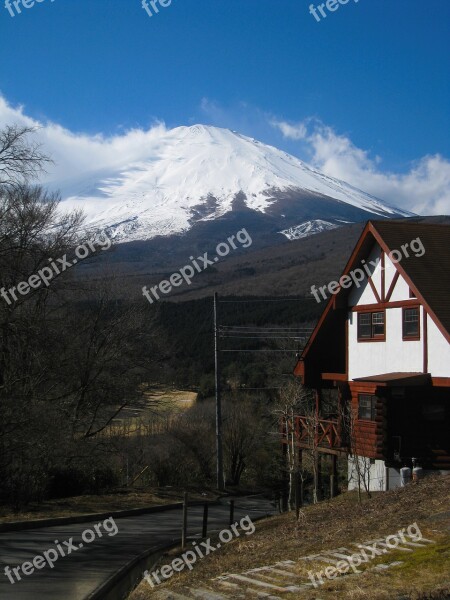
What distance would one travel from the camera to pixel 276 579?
9.56 m

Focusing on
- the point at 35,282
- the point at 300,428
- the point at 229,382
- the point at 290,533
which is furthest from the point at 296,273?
the point at 290,533

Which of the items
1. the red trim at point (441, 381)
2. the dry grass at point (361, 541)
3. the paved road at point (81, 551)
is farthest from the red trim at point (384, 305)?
the paved road at point (81, 551)

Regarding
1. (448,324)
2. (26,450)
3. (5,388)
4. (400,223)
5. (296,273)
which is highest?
(296,273)

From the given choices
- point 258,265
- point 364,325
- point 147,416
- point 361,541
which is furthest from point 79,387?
point 258,265

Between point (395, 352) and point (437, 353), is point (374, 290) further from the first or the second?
point (437, 353)

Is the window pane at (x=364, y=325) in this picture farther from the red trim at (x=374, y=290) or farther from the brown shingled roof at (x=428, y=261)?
the brown shingled roof at (x=428, y=261)

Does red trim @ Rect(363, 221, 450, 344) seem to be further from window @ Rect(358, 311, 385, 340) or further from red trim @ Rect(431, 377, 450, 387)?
window @ Rect(358, 311, 385, 340)

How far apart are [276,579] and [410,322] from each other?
13.4 m

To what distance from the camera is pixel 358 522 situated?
41.5 ft

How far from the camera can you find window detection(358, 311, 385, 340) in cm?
2345

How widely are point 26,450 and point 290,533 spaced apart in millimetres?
9701

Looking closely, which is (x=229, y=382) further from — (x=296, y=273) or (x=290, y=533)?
(x=296, y=273)

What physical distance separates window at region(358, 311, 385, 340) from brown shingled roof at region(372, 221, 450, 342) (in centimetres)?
233

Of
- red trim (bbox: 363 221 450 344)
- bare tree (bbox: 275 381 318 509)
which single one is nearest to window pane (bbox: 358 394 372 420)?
bare tree (bbox: 275 381 318 509)
